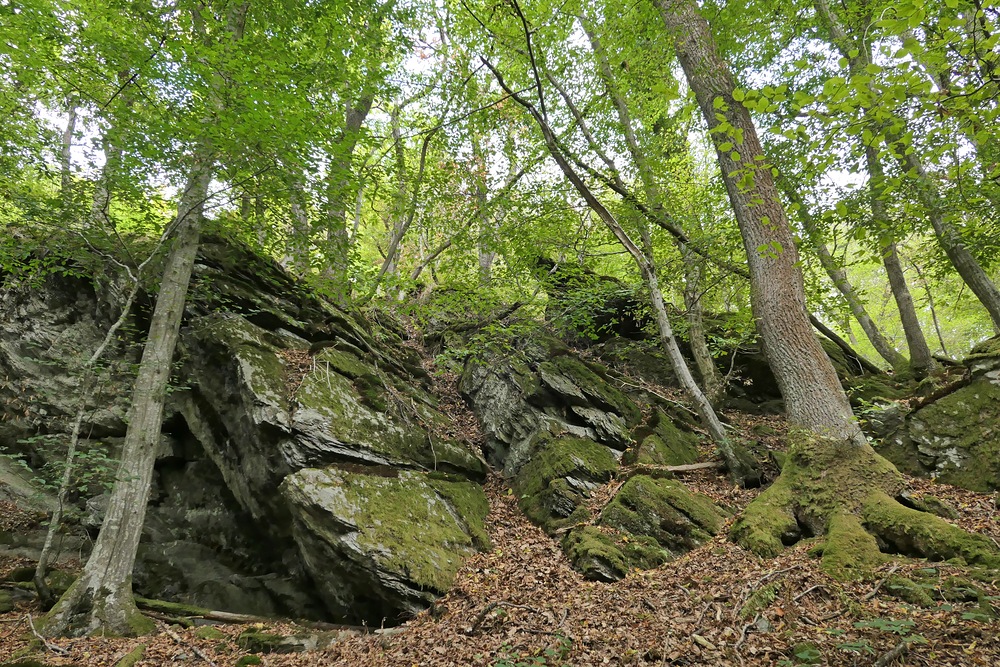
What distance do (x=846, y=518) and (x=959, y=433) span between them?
10.4 feet

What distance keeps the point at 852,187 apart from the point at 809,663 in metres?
9.67

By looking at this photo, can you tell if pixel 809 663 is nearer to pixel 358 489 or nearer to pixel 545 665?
pixel 545 665

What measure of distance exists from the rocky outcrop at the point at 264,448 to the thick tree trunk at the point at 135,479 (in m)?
0.61

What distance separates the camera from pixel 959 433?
6902 millimetres

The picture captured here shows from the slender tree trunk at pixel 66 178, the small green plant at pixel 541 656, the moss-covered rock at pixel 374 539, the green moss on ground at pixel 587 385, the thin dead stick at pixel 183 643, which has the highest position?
the slender tree trunk at pixel 66 178

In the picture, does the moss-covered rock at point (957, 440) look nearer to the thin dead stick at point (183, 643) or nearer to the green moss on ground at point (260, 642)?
the green moss on ground at point (260, 642)

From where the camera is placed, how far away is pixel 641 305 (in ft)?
40.8

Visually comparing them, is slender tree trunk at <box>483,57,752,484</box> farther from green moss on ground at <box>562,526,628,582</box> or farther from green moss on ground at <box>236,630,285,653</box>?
green moss on ground at <box>236,630,285,653</box>

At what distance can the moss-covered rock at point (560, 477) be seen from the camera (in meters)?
7.98

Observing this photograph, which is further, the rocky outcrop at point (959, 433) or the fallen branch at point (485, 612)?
the rocky outcrop at point (959, 433)

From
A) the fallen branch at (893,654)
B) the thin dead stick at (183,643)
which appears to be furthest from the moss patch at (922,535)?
the thin dead stick at (183,643)

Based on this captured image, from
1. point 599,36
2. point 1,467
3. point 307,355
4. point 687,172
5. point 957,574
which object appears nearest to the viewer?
point 957,574

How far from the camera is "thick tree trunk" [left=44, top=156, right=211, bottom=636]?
6.12 m

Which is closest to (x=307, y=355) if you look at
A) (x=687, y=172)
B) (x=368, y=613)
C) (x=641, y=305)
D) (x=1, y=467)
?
(x=368, y=613)
